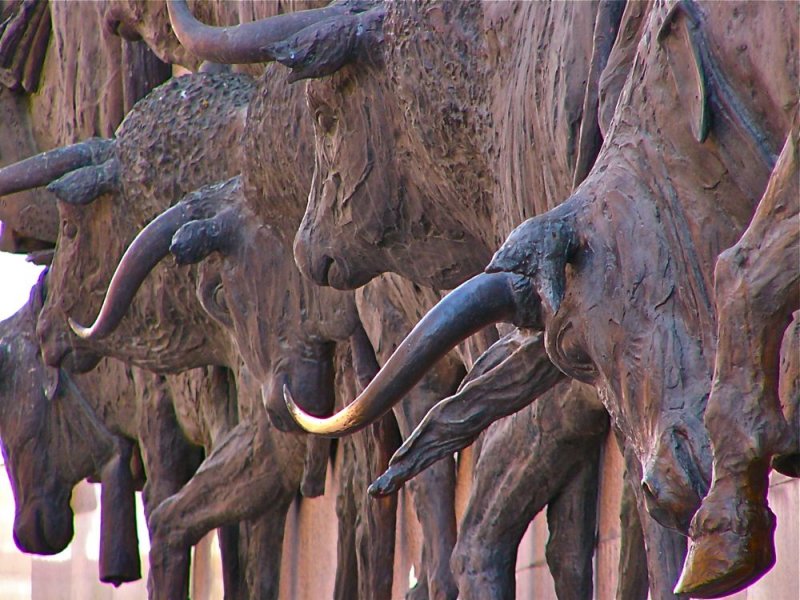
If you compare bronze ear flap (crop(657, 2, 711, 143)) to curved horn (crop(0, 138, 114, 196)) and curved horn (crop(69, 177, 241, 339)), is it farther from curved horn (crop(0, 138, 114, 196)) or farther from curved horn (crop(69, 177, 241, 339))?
curved horn (crop(0, 138, 114, 196))

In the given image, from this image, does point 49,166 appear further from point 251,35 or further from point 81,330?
point 251,35

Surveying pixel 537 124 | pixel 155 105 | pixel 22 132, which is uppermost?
pixel 22 132

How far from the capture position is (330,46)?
21.0ft

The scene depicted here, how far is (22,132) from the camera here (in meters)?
11.3

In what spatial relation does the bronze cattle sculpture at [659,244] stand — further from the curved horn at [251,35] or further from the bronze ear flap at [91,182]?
the bronze ear flap at [91,182]

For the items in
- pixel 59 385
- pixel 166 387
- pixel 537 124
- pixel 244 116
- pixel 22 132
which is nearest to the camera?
pixel 537 124

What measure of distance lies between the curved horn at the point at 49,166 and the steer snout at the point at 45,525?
201 centimetres

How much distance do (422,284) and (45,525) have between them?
4429 mm

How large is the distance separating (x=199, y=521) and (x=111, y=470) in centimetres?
186

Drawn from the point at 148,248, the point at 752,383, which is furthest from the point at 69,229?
the point at 752,383

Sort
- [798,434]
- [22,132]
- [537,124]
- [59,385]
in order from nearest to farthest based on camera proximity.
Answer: [798,434]
[537,124]
[59,385]
[22,132]

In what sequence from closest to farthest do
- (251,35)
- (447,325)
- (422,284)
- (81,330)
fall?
(447,325), (251,35), (422,284), (81,330)

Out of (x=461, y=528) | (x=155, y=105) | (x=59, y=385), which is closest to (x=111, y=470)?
(x=59, y=385)

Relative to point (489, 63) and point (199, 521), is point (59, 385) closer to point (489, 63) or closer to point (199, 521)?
point (199, 521)
